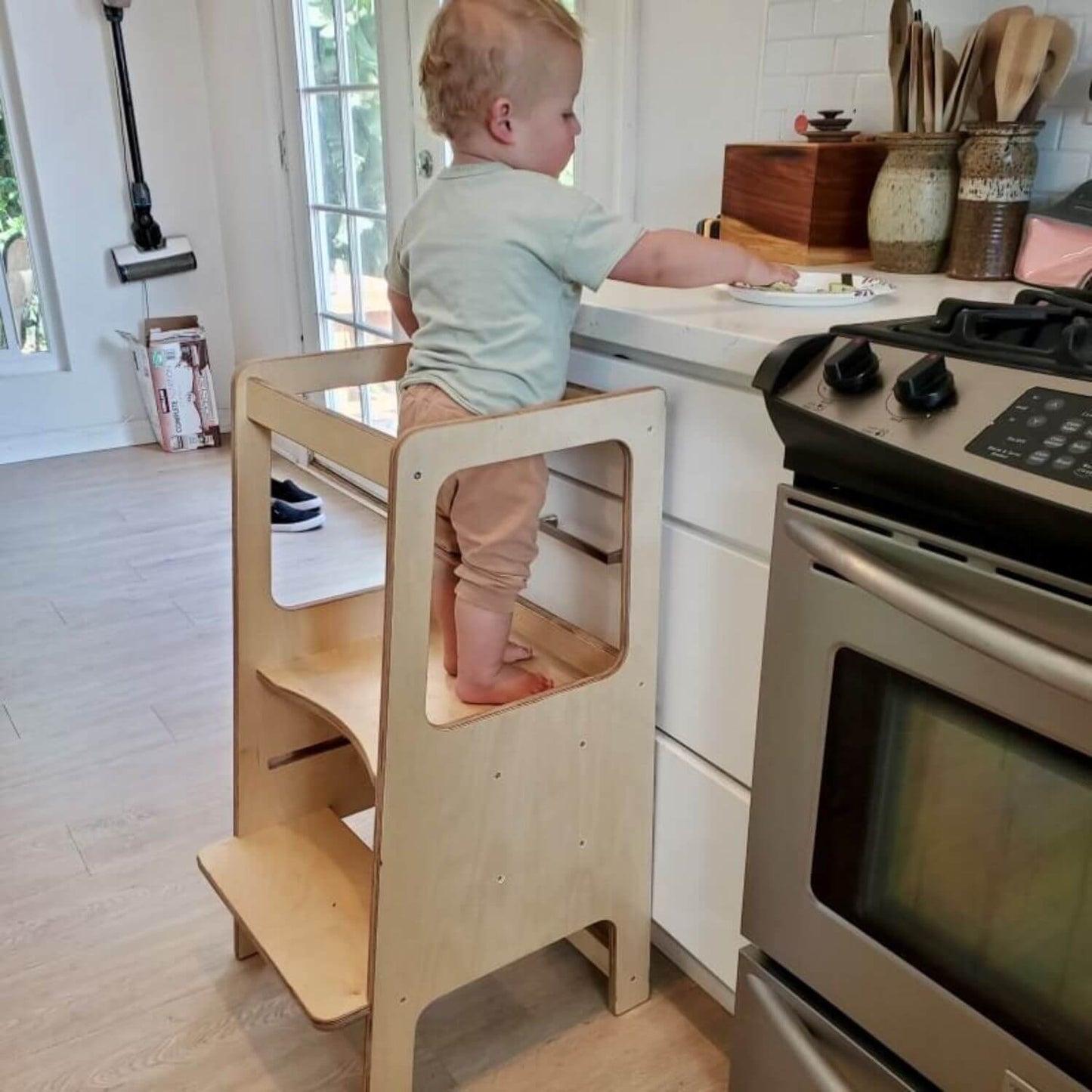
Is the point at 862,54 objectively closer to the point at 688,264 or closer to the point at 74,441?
the point at 688,264

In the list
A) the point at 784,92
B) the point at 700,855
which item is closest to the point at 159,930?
the point at 700,855

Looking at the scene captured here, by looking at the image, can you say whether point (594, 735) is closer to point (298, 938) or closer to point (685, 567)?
point (685, 567)

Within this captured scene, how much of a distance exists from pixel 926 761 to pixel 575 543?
601 millimetres

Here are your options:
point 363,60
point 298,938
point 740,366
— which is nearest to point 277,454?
point 363,60

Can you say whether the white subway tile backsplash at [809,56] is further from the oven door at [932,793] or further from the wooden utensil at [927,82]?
the oven door at [932,793]

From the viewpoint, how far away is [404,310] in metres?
1.43

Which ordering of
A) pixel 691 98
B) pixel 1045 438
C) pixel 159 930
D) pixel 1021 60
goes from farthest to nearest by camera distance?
1. pixel 691 98
2. pixel 159 930
3. pixel 1021 60
4. pixel 1045 438

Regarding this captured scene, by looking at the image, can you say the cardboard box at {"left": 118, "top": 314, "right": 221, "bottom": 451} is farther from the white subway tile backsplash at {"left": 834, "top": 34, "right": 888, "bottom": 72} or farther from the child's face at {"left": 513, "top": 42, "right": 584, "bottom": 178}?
the child's face at {"left": 513, "top": 42, "right": 584, "bottom": 178}

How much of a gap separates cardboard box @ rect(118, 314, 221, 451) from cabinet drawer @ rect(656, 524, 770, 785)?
9.86ft

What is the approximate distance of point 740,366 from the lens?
1.04 meters

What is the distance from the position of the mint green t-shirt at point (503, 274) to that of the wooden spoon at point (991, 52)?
549mm

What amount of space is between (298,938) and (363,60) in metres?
2.49

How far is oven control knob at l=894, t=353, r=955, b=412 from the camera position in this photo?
0.80m

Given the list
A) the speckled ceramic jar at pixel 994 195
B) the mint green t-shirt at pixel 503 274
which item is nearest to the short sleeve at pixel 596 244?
the mint green t-shirt at pixel 503 274
